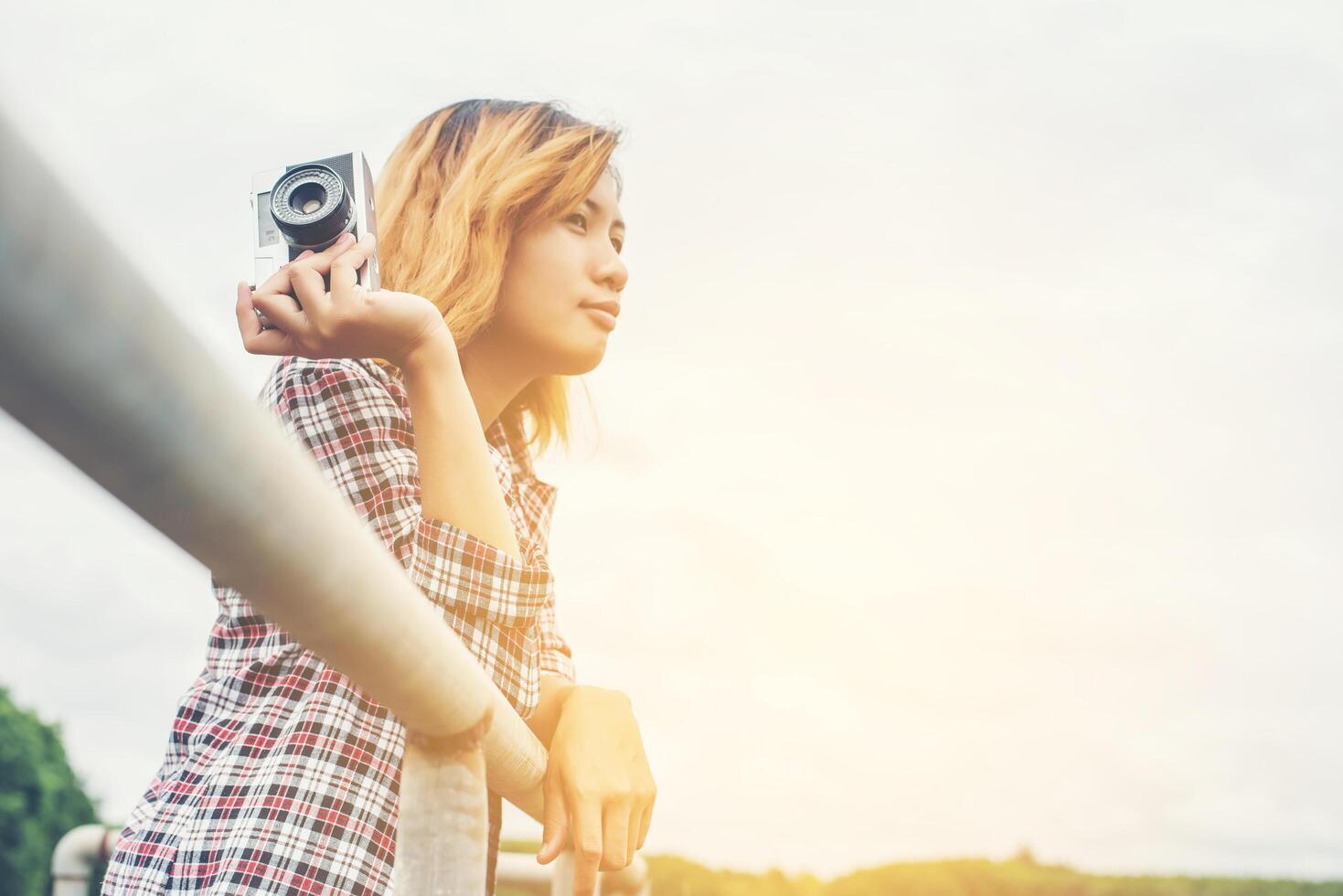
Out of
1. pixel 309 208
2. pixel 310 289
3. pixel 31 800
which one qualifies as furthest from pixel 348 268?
pixel 31 800

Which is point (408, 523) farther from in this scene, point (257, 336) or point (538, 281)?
point (538, 281)

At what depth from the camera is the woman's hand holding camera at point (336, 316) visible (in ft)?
2.86

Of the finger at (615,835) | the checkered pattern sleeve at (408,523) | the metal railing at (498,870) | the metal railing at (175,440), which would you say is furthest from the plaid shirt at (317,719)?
the metal railing at (175,440)

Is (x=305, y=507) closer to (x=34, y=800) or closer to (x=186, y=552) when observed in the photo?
(x=186, y=552)

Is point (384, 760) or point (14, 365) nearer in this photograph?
point (14, 365)

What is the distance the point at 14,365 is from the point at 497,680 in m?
0.79

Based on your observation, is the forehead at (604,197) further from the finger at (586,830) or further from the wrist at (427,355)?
the finger at (586,830)

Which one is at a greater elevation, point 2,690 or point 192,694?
point 2,690

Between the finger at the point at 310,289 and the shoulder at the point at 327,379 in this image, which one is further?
the shoulder at the point at 327,379

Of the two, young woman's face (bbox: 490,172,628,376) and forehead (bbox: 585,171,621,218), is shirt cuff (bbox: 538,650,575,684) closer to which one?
young woman's face (bbox: 490,172,628,376)

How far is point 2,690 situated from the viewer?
4.43 metres

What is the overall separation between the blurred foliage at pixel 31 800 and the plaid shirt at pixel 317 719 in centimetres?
372

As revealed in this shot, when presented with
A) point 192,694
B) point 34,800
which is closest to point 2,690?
point 34,800

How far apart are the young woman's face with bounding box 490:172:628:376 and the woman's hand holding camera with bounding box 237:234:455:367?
50 centimetres
